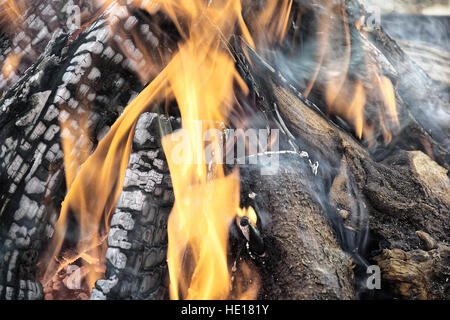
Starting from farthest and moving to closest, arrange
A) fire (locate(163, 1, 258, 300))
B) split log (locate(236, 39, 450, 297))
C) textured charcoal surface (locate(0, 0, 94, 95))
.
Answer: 1. textured charcoal surface (locate(0, 0, 94, 95))
2. split log (locate(236, 39, 450, 297))
3. fire (locate(163, 1, 258, 300))

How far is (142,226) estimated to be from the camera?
1.80 metres

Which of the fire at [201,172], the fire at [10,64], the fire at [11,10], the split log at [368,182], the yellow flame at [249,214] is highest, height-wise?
the fire at [11,10]

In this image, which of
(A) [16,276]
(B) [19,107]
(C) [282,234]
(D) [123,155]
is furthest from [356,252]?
(B) [19,107]

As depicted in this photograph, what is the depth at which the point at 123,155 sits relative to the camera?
204cm

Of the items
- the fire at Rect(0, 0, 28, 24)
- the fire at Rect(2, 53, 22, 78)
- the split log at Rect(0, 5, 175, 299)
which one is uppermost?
the fire at Rect(0, 0, 28, 24)

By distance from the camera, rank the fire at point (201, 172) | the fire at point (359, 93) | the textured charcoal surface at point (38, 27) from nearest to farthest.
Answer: the fire at point (201, 172) → the textured charcoal surface at point (38, 27) → the fire at point (359, 93)

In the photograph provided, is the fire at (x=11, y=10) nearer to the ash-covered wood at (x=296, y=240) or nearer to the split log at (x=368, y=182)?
the split log at (x=368, y=182)

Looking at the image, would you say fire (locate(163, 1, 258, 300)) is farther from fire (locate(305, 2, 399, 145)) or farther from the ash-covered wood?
fire (locate(305, 2, 399, 145))

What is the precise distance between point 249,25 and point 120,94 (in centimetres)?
121

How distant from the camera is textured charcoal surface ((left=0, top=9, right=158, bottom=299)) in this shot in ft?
5.67

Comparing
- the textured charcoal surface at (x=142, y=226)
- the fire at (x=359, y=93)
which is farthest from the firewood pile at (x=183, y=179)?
the fire at (x=359, y=93)

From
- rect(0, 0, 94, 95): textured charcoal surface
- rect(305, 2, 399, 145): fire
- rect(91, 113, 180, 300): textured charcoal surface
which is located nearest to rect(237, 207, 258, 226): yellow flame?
rect(91, 113, 180, 300): textured charcoal surface

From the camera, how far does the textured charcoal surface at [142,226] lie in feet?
5.57

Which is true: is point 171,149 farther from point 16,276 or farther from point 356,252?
point 356,252
